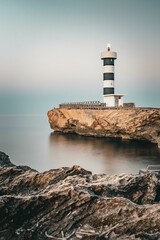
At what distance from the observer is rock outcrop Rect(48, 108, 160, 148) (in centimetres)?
3962

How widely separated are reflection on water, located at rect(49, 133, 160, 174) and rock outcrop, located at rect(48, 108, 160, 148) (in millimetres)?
1282

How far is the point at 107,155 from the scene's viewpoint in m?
32.5

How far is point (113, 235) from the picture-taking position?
27.9 ft

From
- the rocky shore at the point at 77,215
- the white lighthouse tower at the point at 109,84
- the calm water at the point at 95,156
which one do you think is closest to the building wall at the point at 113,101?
the white lighthouse tower at the point at 109,84

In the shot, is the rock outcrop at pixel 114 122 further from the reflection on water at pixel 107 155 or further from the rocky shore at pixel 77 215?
the rocky shore at pixel 77 215

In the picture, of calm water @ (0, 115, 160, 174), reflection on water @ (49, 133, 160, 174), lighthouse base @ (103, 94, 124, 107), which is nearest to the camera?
reflection on water @ (49, 133, 160, 174)

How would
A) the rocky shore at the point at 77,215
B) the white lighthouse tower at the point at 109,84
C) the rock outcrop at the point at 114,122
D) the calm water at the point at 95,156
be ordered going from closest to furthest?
1. the rocky shore at the point at 77,215
2. the calm water at the point at 95,156
3. the rock outcrop at the point at 114,122
4. the white lighthouse tower at the point at 109,84

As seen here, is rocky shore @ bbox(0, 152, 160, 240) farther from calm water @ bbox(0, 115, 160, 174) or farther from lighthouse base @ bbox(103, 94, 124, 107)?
lighthouse base @ bbox(103, 94, 124, 107)

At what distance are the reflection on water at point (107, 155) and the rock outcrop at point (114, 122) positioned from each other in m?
1.28

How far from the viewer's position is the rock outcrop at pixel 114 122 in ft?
130

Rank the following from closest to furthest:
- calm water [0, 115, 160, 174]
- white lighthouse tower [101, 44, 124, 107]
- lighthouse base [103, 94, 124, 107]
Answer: calm water [0, 115, 160, 174] → lighthouse base [103, 94, 124, 107] → white lighthouse tower [101, 44, 124, 107]

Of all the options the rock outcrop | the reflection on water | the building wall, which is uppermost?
the building wall

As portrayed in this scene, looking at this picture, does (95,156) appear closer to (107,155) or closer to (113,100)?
(107,155)

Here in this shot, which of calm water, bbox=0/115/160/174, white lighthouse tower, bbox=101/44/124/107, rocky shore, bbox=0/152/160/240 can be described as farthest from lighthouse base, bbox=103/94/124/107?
rocky shore, bbox=0/152/160/240
